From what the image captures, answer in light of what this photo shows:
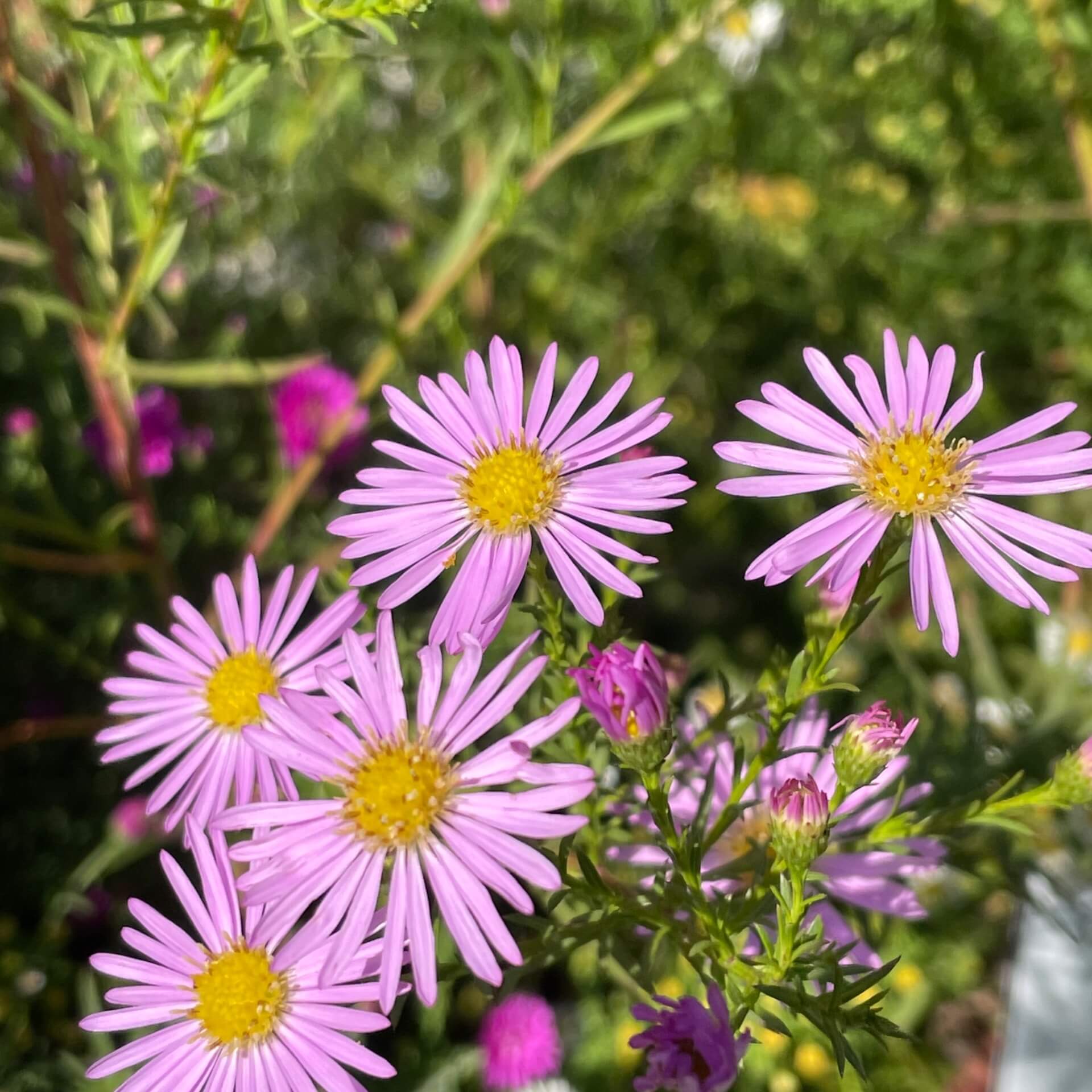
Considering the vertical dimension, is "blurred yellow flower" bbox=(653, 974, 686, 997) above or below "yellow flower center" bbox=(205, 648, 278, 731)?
below

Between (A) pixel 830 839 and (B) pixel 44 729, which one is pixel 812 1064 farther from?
(B) pixel 44 729

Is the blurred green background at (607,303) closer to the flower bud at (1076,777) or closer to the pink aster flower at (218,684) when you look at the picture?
the pink aster flower at (218,684)

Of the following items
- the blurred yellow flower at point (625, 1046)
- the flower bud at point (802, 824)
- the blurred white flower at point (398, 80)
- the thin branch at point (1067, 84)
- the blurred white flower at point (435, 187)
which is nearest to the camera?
the flower bud at point (802, 824)

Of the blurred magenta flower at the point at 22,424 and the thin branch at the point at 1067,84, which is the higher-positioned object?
the thin branch at the point at 1067,84

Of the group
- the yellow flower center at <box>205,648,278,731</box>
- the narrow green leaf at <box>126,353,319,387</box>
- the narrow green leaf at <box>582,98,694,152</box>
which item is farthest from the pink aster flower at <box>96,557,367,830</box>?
the narrow green leaf at <box>582,98,694,152</box>

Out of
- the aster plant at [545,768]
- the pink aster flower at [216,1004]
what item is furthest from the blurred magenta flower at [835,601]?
the pink aster flower at [216,1004]

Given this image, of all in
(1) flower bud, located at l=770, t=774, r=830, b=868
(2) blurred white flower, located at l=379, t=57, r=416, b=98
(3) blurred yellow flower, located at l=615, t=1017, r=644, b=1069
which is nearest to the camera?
(1) flower bud, located at l=770, t=774, r=830, b=868

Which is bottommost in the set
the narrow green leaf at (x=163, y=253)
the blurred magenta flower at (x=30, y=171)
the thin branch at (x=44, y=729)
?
the thin branch at (x=44, y=729)

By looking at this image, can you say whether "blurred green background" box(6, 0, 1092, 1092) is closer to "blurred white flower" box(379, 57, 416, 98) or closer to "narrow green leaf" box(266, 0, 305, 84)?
"blurred white flower" box(379, 57, 416, 98)
